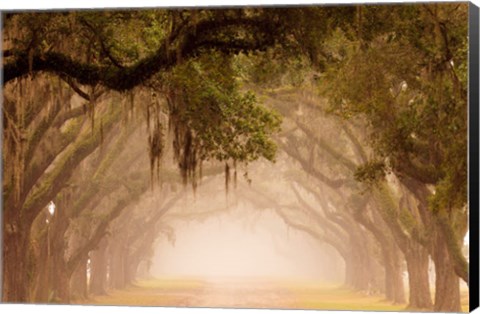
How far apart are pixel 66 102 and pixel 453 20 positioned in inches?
326

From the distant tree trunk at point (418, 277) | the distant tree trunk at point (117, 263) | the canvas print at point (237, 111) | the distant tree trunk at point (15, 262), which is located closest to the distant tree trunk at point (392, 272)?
the distant tree trunk at point (418, 277)

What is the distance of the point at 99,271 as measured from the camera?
31.1m

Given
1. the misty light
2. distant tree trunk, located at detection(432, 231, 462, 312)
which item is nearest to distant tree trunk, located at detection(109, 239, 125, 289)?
the misty light

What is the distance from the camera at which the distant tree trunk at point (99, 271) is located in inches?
1169

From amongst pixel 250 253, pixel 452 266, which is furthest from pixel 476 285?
pixel 250 253

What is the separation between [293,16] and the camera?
55.0 ft

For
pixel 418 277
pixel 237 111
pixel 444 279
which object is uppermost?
pixel 237 111

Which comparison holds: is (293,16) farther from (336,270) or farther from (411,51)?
(336,270)

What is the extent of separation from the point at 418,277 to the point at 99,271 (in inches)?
Result: 412

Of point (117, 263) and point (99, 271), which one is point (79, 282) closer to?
point (99, 271)

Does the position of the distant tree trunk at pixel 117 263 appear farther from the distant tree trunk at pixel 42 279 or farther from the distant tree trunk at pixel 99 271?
the distant tree trunk at pixel 42 279

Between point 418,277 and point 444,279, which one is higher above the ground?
point 418,277

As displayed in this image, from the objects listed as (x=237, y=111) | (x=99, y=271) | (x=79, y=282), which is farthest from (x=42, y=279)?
(x=99, y=271)

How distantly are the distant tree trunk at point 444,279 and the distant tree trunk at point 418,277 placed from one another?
6.81ft
